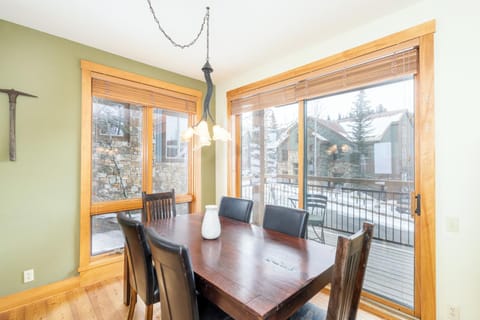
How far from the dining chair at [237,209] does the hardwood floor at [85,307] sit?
1091mm

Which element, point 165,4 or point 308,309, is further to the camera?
point 165,4

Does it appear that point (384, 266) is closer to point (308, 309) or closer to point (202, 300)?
point (308, 309)

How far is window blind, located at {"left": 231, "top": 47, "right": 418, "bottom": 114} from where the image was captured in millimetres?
2002

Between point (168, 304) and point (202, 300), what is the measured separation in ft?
0.93

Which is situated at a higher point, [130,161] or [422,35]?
[422,35]

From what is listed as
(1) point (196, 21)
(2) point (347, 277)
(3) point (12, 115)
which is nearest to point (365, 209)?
(2) point (347, 277)

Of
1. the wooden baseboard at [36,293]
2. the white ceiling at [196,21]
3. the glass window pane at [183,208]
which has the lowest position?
the wooden baseboard at [36,293]

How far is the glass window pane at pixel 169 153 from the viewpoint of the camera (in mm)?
3322

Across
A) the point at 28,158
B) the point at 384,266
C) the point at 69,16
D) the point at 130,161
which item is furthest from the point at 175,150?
the point at 384,266

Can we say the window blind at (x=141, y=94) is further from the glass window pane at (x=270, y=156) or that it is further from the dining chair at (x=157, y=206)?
the dining chair at (x=157, y=206)

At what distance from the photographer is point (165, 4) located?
1905 mm

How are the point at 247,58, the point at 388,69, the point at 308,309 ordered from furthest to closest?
the point at 247,58 < the point at 388,69 < the point at 308,309

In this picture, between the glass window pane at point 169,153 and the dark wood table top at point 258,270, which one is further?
the glass window pane at point 169,153

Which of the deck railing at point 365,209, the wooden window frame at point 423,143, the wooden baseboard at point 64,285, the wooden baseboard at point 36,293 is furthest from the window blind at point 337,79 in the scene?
the wooden baseboard at point 36,293
